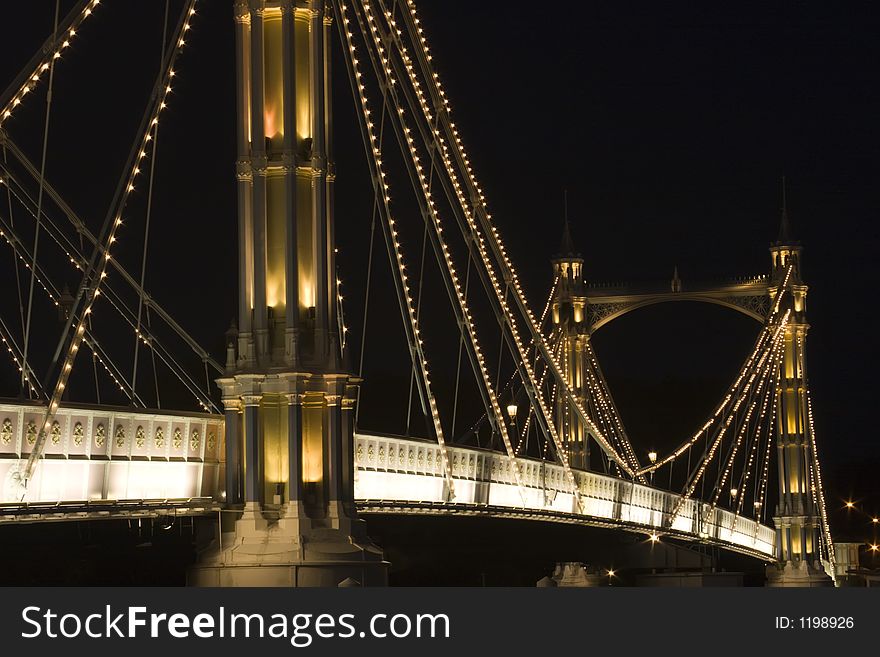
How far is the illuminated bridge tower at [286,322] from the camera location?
27.4 m

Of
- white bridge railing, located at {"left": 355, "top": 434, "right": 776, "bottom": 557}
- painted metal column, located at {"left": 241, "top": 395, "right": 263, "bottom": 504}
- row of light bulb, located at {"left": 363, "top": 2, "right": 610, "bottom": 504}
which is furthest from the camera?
row of light bulb, located at {"left": 363, "top": 2, "right": 610, "bottom": 504}

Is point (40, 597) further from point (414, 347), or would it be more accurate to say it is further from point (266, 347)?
point (414, 347)

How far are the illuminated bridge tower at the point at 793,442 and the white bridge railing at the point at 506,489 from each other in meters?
2.59

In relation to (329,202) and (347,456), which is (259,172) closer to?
(329,202)

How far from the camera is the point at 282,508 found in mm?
27516

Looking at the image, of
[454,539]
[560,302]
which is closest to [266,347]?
[454,539]

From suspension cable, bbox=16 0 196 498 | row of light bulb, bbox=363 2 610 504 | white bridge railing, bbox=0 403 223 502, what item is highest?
row of light bulb, bbox=363 2 610 504

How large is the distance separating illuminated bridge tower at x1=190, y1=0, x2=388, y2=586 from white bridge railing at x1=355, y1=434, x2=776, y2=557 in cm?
389

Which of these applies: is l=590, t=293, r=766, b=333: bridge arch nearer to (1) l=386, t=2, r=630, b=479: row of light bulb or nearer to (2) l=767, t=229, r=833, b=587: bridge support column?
(2) l=767, t=229, r=833, b=587: bridge support column

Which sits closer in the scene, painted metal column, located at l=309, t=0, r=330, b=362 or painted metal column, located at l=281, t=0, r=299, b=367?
painted metal column, located at l=281, t=0, r=299, b=367

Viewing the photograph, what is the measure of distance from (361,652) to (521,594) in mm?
2550

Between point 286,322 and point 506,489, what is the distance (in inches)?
544

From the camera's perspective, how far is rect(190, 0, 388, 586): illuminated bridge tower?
2739 centimetres

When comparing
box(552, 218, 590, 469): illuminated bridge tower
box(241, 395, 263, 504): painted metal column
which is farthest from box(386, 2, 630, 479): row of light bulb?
box(552, 218, 590, 469): illuminated bridge tower
